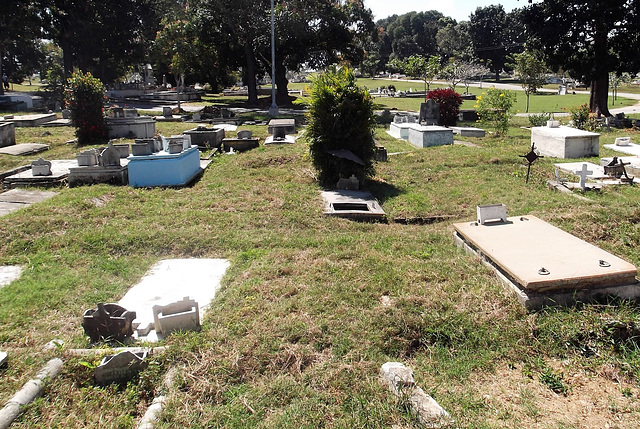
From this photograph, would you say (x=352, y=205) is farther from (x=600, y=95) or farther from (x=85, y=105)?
(x=600, y=95)

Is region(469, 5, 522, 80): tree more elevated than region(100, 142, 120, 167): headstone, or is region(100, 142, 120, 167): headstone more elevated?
region(469, 5, 522, 80): tree

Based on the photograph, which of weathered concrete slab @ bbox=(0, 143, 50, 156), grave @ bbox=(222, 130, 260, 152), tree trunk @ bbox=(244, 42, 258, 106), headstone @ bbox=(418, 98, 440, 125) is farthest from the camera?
tree trunk @ bbox=(244, 42, 258, 106)

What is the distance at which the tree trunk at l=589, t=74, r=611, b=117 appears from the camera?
2055 centimetres

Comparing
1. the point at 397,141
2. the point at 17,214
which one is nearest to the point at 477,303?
the point at 17,214

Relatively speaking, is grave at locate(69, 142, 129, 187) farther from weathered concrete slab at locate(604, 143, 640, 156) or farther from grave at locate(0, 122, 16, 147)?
weathered concrete slab at locate(604, 143, 640, 156)

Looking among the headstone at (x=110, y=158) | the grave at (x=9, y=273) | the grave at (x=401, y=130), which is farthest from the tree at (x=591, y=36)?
the grave at (x=9, y=273)

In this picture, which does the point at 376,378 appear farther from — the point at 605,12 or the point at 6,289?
the point at 605,12

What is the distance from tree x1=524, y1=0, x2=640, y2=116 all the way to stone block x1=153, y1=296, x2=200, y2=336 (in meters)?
20.1

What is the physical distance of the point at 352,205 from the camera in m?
8.30

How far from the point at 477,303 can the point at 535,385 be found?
1067mm

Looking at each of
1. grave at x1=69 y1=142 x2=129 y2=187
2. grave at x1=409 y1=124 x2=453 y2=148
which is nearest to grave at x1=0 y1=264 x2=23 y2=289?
grave at x1=69 y1=142 x2=129 y2=187

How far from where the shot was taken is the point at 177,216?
295 inches

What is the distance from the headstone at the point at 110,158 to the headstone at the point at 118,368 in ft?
22.8

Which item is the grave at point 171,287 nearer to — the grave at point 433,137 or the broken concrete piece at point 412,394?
the broken concrete piece at point 412,394
